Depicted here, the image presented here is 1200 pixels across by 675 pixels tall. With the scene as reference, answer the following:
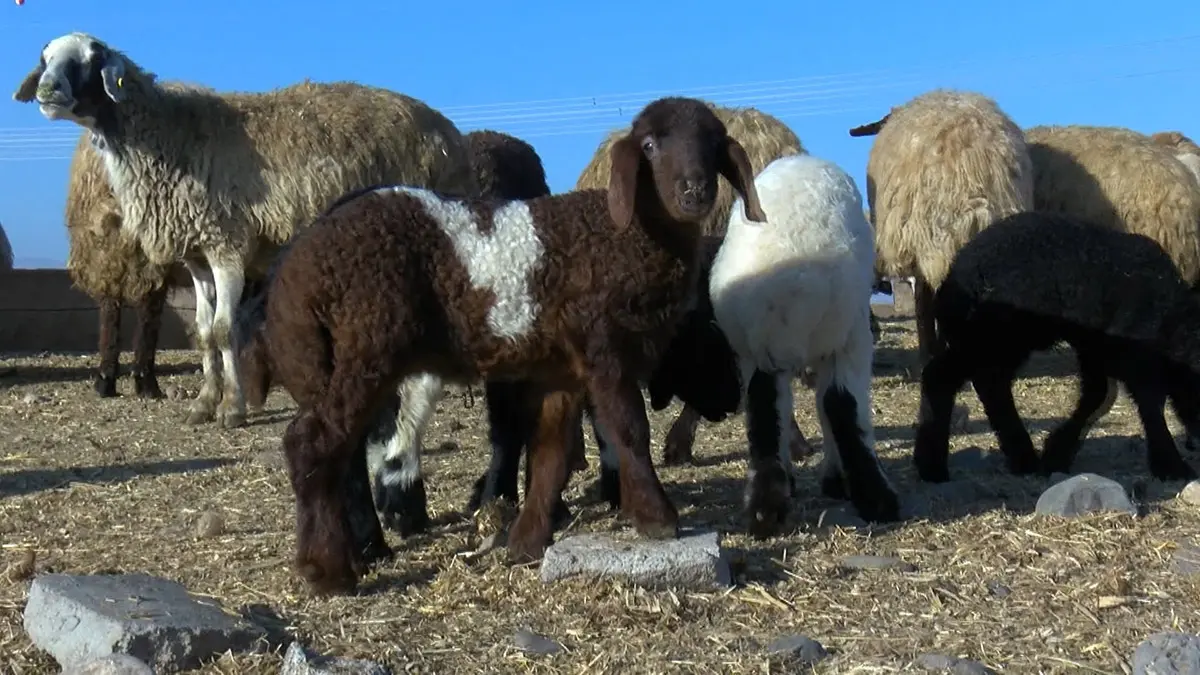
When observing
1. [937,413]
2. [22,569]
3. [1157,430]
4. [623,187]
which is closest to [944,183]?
[937,413]

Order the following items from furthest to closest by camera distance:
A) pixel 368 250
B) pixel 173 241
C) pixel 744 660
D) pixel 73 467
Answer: pixel 173 241
pixel 73 467
pixel 368 250
pixel 744 660

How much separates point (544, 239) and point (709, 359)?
1709 mm

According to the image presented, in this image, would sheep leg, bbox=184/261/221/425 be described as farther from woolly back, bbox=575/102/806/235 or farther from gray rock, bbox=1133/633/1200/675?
gray rock, bbox=1133/633/1200/675

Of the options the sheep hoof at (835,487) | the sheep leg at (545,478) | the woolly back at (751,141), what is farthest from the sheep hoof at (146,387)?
the sheep leg at (545,478)

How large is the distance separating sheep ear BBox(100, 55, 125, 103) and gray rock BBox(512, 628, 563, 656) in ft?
23.5

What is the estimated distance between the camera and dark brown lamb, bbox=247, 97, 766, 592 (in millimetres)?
4727

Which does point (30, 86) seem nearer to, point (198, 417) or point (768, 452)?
point (198, 417)

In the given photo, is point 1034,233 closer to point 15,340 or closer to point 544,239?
point 544,239

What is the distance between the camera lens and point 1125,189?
1185 cm

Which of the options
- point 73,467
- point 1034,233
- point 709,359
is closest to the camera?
point 709,359

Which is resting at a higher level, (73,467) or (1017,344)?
(1017,344)

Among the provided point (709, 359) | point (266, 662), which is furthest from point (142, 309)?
point (266, 662)

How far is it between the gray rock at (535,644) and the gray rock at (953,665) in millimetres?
1125

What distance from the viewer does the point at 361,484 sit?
5344 millimetres
